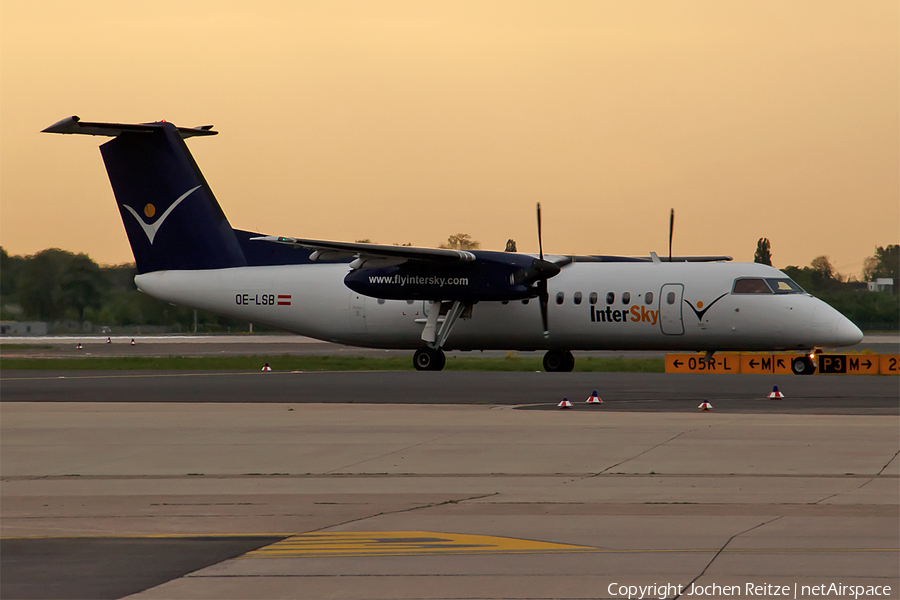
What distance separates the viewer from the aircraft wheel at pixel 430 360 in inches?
1152

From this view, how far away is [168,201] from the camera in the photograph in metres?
31.0

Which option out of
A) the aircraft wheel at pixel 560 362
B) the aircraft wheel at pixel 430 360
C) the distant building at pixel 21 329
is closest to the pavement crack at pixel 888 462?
the aircraft wheel at pixel 560 362

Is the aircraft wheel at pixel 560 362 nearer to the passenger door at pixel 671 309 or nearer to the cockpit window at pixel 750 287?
the passenger door at pixel 671 309

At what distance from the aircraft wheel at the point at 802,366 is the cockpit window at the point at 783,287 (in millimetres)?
1852

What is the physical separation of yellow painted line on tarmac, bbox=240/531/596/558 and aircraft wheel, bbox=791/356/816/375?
21.4 metres

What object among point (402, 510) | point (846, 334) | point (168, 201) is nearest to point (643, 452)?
point (402, 510)

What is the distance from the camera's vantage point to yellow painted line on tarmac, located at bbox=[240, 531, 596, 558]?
22.7ft

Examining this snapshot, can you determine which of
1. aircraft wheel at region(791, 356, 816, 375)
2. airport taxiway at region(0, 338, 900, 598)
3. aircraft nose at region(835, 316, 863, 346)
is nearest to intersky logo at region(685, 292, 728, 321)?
aircraft wheel at region(791, 356, 816, 375)

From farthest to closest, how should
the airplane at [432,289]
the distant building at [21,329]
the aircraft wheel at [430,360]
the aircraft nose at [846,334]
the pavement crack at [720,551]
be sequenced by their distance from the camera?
the distant building at [21,329]
the aircraft wheel at [430,360]
the airplane at [432,289]
the aircraft nose at [846,334]
the pavement crack at [720,551]

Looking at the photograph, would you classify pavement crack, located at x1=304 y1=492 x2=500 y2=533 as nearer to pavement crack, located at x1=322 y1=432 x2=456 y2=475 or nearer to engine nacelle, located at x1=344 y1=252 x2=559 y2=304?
pavement crack, located at x1=322 y1=432 x2=456 y2=475

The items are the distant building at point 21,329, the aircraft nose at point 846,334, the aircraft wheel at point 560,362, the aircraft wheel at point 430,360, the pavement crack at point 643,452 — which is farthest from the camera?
the distant building at point 21,329

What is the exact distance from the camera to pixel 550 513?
27.6 ft

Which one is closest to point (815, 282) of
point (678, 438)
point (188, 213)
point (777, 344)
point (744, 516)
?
point (777, 344)

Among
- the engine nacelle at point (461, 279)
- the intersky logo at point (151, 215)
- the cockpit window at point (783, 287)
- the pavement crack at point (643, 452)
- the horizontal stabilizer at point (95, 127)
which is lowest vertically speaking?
the pavement crack at point (643, 452)
